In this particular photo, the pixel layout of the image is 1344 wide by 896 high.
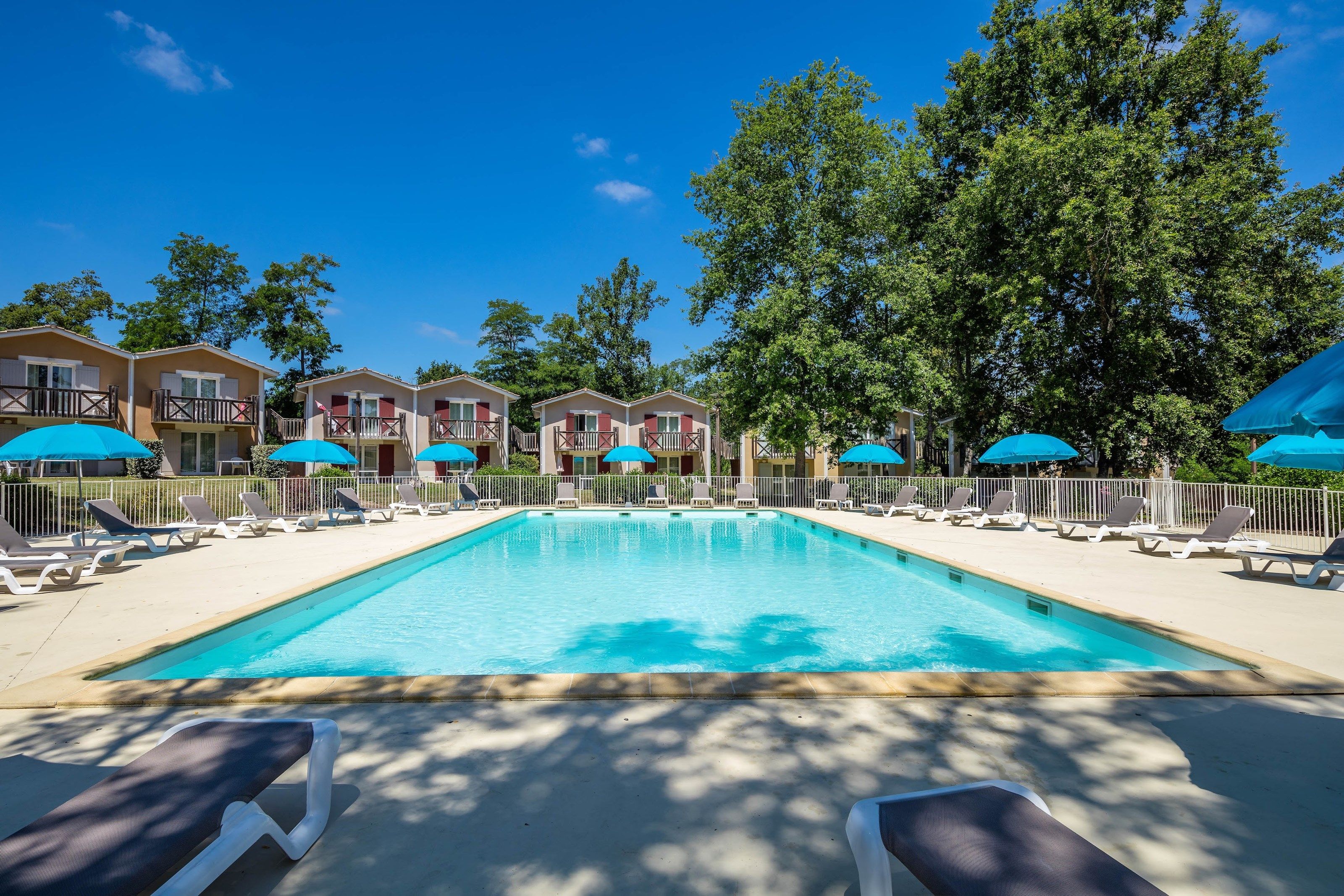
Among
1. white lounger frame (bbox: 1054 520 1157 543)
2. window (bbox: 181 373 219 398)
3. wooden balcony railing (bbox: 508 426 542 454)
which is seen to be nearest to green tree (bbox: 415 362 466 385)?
wooden balcony railing (bbox: 508 426 542 454)

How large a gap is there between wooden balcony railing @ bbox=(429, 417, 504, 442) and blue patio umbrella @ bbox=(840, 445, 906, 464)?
766 inches

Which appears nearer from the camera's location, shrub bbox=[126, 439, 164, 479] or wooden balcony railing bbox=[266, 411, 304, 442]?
shrub bbox=[126, 439, 164, 479]

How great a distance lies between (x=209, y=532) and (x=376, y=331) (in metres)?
24.6

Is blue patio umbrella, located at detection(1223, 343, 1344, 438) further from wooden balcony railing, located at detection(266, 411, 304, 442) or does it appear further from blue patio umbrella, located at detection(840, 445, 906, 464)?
Result: wooden balcony railing, located at detection(266, 411, 304, 442)

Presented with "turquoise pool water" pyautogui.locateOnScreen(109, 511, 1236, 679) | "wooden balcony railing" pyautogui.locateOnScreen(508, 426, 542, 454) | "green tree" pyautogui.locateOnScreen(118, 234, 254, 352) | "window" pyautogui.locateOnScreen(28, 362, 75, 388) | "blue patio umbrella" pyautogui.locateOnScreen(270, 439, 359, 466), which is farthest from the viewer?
"wooden balcony railing" pyautogui.locateOnScreen(508, 426, 542, 454)

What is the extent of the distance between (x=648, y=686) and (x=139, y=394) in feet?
97.3

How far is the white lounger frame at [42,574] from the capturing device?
7.06 m

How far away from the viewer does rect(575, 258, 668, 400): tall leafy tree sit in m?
46.4

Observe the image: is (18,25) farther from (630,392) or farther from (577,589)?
(630,392)

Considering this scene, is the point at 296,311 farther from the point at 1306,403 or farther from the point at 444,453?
the point at 1306,403

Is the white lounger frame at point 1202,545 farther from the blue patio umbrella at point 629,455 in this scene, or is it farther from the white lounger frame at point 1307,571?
the blue patio umbrella at point 629,455

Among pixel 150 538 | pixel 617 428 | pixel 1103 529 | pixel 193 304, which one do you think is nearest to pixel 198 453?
pixel 193 304

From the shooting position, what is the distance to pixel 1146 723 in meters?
3.54

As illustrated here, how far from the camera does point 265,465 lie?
83.1ft
